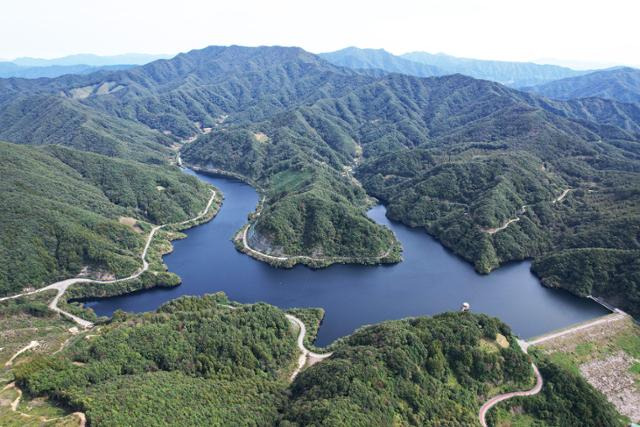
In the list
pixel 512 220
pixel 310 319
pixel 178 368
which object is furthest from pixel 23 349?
pixel 512 220

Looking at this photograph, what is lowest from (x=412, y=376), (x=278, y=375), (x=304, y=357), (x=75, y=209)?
(x=304, y=357)

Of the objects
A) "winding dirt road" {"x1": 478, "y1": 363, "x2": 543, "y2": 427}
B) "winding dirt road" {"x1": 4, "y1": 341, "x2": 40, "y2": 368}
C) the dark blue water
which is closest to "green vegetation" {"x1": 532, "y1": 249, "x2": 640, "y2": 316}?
the dark blue water

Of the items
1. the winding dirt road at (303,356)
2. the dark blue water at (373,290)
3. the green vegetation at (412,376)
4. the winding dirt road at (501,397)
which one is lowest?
the dark blue water at (373,290)

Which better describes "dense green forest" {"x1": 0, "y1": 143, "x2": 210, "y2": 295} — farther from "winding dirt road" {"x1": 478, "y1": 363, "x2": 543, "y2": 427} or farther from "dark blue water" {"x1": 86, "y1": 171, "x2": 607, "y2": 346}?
"winding dirt road" {"x1": 478, "y1": 363, "x2": 543, "y2": 427}

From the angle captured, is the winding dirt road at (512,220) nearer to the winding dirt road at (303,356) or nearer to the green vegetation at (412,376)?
the green vegetation at (412,376)

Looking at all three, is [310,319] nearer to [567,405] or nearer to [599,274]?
[567,405]

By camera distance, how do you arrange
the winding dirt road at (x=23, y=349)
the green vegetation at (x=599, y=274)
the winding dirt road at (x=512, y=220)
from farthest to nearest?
1. the winding dirt road at (x=512, y=220)
2. the green vegetation at (x=599, y=274)
3. the winding dirt road at (x=23, y=349)

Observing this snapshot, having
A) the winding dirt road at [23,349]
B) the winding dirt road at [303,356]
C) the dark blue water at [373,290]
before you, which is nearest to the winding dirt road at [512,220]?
the dark blue water at [373,290]
